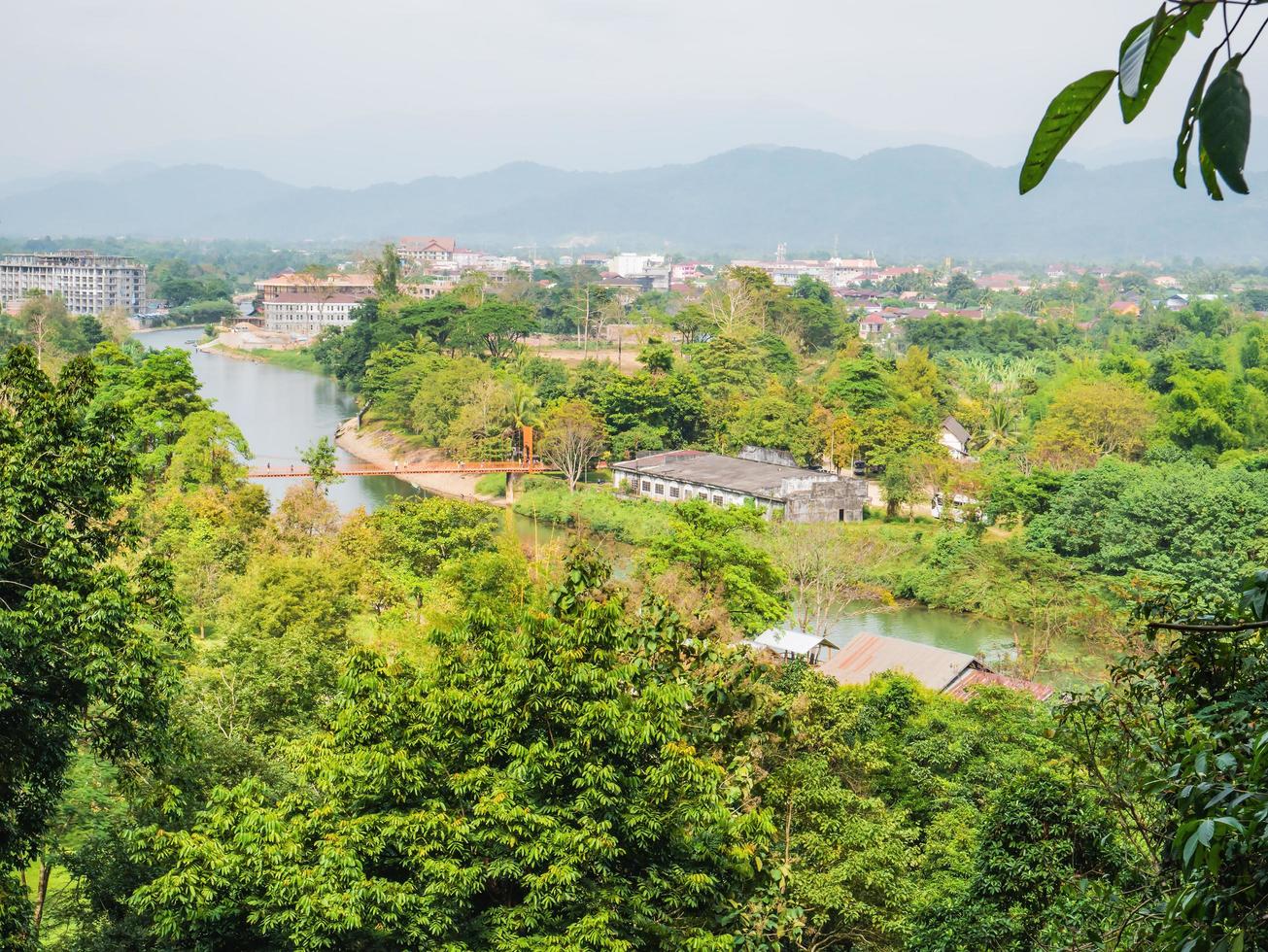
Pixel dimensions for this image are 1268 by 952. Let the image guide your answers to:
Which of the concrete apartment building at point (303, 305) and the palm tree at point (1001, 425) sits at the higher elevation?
the concrete apartment building at point (303, 305)

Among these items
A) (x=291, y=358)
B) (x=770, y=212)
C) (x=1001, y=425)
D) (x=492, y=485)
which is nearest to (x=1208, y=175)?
(x=492, y=485)

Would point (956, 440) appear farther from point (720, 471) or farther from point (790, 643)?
point (790, 643)

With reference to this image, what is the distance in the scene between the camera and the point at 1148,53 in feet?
1.70

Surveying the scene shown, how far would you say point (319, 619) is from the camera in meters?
8.80

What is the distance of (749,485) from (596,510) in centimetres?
215

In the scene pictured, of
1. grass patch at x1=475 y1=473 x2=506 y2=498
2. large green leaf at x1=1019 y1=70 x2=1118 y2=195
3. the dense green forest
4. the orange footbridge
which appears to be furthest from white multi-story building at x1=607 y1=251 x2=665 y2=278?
large green leaf at x1=1019 y1=70 x2=1118 y2=195

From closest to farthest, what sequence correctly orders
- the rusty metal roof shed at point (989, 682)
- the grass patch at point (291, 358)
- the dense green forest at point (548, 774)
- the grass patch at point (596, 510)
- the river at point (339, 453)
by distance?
1. the dense green forest at point (548, 774)
2. the rusty metal roof shed at point (989, 682)
3. the river at point (339, 453)
4. the grass patch at point (596, 510)
5. the grass patch at point (291, 358)

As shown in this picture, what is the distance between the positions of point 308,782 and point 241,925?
2.20ft

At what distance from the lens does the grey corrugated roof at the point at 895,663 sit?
927 centimetres

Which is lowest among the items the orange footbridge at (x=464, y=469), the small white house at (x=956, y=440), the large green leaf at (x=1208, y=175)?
the orange footbridge at (x=464, y=469)

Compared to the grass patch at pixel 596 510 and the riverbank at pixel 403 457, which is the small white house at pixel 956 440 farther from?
the riverbank at pixel 403 457

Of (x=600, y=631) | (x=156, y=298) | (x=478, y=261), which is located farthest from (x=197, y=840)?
(x=478, y=261)

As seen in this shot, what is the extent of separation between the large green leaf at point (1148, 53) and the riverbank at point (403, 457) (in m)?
16.4

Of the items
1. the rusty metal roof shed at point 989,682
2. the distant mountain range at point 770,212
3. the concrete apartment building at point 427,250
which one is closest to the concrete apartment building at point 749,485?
the rusty metal roof shed at point 989,682
